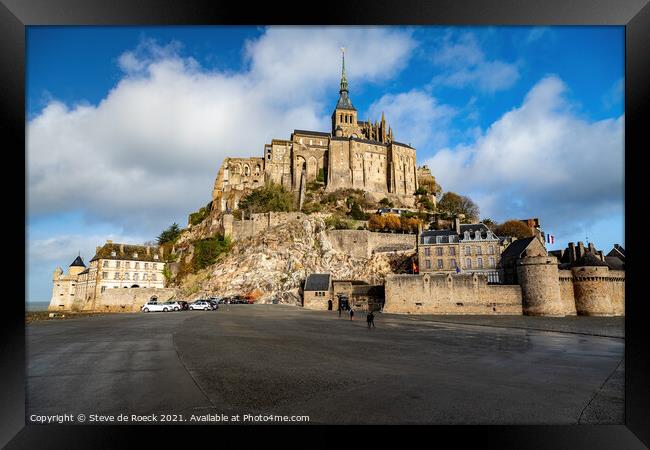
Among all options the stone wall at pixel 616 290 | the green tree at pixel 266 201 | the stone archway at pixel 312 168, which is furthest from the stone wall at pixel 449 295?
the stone archway at pixel 312 168

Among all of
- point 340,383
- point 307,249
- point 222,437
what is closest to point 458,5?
point 222,437

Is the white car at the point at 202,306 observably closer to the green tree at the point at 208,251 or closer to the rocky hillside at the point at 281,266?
the rocky hillside at the point at 281,266

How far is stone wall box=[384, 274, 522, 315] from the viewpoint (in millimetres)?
27969

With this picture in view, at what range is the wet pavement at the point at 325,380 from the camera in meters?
4.80

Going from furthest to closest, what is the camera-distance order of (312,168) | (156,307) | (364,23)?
(312,168) → (156,307) → (364,23)

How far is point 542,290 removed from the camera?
26.9 meters

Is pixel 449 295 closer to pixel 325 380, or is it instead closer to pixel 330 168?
pixel 325 380

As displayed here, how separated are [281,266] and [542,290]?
23551 millimetres

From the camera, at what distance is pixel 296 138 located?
2667 inches

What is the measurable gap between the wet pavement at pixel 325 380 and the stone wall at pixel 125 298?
89.7ft

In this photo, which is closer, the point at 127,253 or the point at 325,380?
the point at 325,380

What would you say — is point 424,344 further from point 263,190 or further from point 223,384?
point 263,190

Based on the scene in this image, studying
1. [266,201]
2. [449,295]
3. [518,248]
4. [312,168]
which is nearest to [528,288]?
[518,248]
